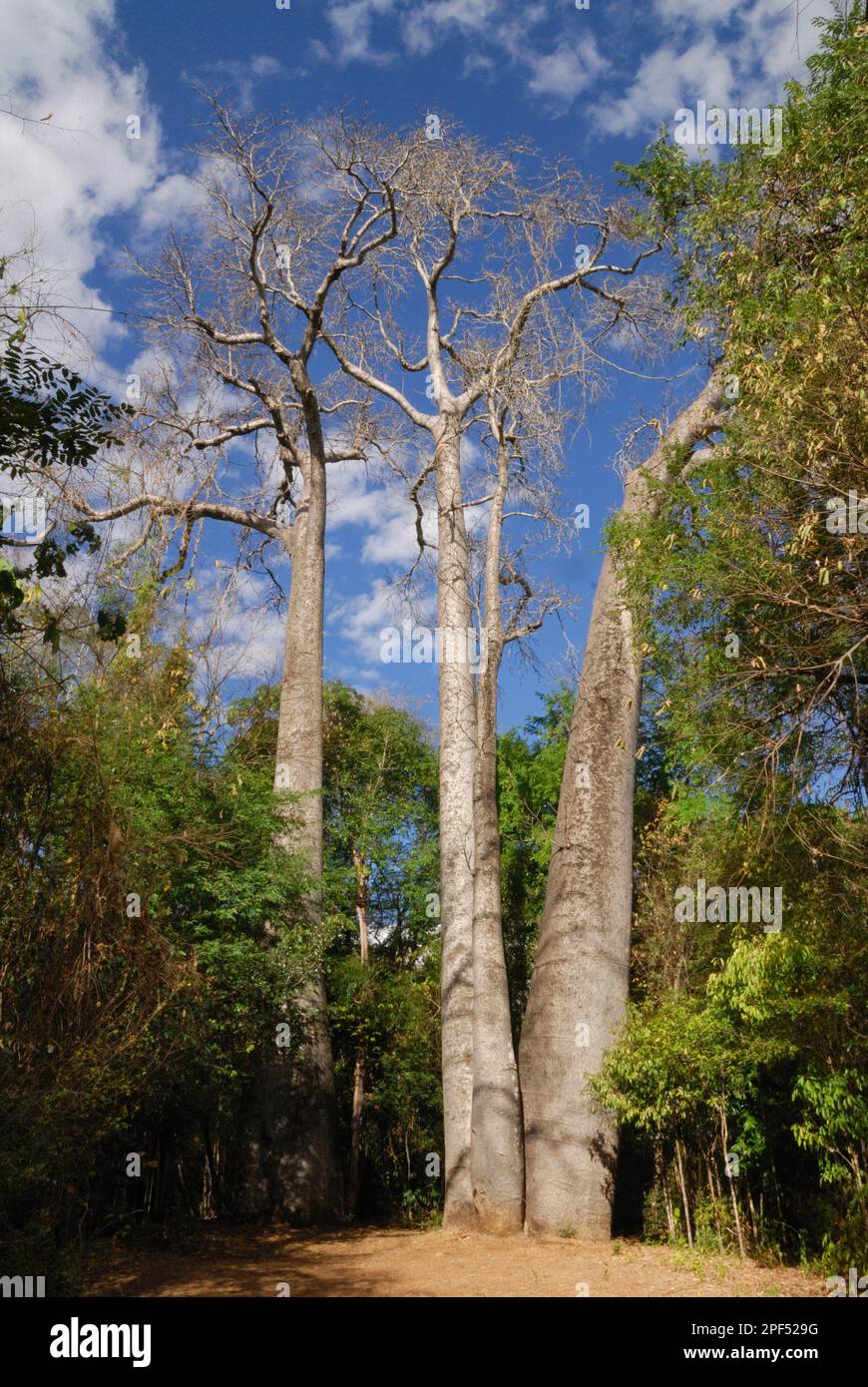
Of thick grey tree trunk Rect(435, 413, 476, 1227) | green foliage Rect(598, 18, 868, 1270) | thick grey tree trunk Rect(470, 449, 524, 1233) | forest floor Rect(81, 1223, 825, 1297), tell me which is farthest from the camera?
thick grey tree trunk Rect(435, 413, 476, 1227)

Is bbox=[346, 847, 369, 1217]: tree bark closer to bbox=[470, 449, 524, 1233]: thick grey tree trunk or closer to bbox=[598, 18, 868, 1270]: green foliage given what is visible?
bbox=[470, 449, 524, 1233]: thick grey tree trunk

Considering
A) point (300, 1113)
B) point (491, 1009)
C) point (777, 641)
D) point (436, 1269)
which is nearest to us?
point (777, 641)

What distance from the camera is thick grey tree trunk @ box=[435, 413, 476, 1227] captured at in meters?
10.3

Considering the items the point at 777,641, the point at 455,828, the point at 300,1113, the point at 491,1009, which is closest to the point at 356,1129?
the point at 300,1113

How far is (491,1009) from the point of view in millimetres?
9680

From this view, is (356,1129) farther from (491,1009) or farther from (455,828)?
(491,1009)

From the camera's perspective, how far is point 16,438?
4867 millimetres

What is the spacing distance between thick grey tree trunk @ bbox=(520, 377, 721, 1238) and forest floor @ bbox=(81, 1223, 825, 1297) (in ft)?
1.63

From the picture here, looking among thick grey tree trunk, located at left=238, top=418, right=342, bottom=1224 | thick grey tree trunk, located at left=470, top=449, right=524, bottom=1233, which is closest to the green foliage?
thick grey tree trunk, located at left=470, top=449, right=524, bottom=1233

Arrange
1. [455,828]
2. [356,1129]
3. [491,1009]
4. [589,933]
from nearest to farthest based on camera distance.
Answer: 1. [589,933]
2. [491,1009]
3. [455,828]
4. [356,1129]

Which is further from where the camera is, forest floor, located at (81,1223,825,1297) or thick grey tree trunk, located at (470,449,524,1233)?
thick grey tree trunk, located at (470,449,524,1233)

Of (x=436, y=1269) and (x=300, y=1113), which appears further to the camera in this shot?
(x=300, y=1113)

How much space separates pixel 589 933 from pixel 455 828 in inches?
90.5
